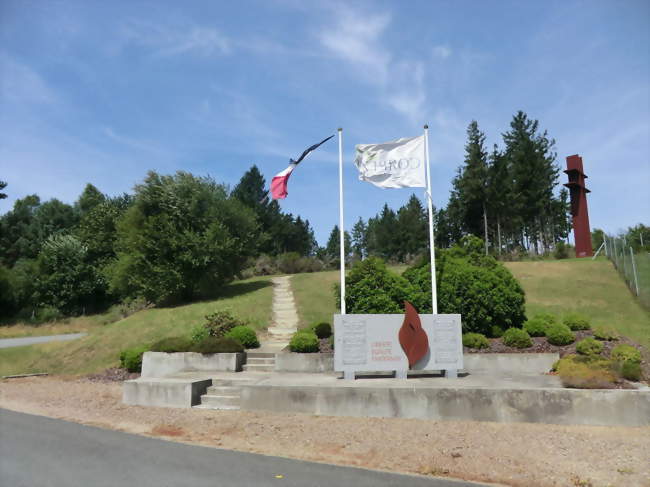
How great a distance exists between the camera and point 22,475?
5.47 metres

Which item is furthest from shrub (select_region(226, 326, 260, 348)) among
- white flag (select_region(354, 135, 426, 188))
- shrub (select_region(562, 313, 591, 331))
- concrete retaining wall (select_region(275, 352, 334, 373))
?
shrub (select_region(562, 313, 591, 331))

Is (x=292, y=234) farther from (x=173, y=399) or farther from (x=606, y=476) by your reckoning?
(x=606, y=476)

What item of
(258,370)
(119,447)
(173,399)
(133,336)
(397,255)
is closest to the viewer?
(119,447)

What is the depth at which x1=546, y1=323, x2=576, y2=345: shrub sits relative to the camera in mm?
12523

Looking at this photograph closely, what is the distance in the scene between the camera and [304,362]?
42.0 feet

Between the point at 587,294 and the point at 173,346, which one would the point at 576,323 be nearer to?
the point at 587,294

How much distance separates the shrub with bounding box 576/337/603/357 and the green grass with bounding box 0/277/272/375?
12.5 meters

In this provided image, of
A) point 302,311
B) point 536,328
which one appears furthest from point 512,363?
point 302,311

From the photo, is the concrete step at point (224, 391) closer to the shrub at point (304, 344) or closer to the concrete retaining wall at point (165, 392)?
the concrete retaining wall at point (165, 392)

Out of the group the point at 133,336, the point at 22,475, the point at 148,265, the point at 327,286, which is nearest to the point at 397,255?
the point at 327,286

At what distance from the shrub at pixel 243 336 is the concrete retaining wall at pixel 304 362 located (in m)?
2.20

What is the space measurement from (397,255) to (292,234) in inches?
786

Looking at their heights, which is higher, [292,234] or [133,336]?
[292,234]

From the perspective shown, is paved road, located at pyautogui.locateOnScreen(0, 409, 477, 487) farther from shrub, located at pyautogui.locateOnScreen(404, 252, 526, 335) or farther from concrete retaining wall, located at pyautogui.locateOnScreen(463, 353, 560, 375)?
shrub, located at pyautogui.locateOnScreen(404, 252, 526, 335)
